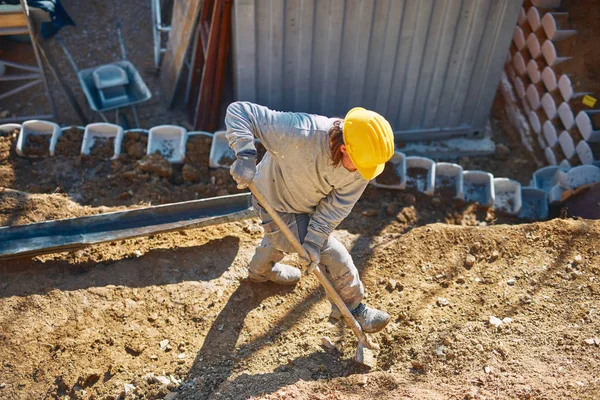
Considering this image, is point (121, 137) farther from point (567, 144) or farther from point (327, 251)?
point (567, 144)

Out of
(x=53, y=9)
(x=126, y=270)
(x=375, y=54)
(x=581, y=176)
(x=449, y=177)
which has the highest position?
(x=53, y=9)

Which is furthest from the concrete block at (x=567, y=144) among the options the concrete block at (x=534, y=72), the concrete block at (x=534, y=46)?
the concrete block at (x=534, y=46)

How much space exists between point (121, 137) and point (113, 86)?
0.91 meters

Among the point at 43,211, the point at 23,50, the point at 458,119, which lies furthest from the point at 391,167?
the point at 23,50

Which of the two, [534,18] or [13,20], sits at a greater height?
[534,18]

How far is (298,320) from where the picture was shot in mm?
4609

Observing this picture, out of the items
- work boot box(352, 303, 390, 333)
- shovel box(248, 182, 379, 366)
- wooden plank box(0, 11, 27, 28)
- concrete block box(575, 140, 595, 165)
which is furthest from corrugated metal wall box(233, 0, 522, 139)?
work boot box(352, 303, 390, 333)

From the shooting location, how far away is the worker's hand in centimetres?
392

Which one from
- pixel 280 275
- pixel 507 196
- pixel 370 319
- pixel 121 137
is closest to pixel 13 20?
pixel 121 137

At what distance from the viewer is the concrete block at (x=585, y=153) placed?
600 centimetres

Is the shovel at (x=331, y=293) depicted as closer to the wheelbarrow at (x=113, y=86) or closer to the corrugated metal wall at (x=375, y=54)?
the corrugated metal wall at (x=375, y=54)

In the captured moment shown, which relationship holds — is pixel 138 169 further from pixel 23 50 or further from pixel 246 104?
pixel 23 50

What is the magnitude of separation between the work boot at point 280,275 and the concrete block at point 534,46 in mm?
4181

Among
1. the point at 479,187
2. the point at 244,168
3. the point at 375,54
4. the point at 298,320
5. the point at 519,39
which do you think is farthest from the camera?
the point at 519,39
